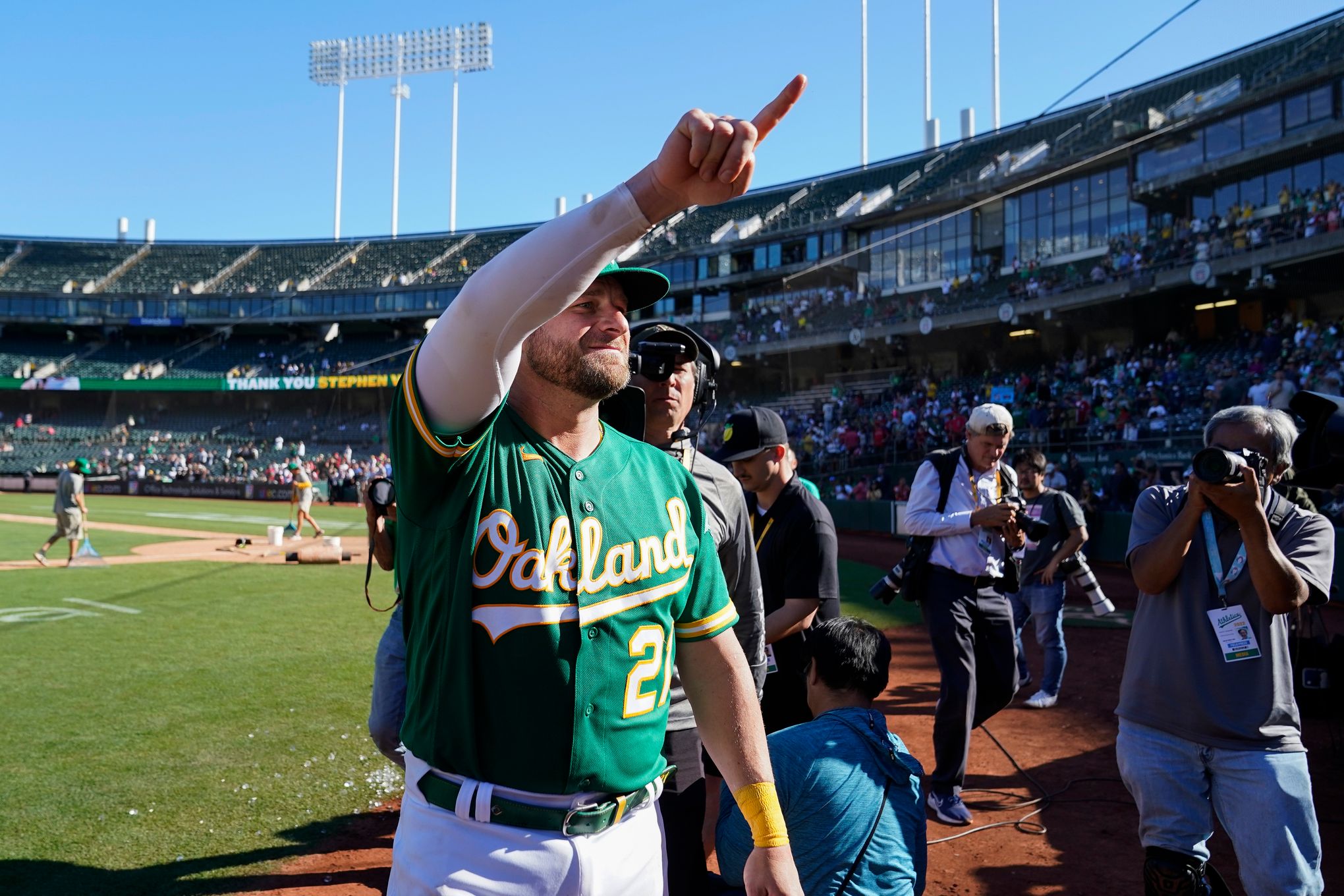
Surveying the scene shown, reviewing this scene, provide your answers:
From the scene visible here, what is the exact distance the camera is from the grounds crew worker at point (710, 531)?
9.57ft

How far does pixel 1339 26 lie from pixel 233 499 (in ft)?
137

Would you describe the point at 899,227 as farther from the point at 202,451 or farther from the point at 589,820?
the point at 589,820

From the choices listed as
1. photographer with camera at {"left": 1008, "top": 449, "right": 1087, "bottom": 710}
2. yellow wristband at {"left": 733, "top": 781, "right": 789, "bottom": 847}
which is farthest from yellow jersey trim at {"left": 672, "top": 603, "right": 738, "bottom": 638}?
photographer with camera at {"left": 1008, "top": 449, "right": 1087, "bottom": 710}

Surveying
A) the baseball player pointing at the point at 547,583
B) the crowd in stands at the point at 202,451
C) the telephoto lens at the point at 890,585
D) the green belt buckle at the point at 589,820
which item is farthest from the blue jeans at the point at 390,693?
the crowd in stands at the point at 202,451

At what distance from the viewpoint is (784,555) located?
14.5ft

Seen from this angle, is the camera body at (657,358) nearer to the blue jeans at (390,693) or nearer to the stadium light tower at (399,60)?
the blue jeans at (390,693)

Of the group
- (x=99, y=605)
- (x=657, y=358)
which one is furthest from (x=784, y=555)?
(x=99, y=605)

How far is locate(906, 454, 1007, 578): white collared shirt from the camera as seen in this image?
17.2ft

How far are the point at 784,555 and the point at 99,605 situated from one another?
10.6 metres

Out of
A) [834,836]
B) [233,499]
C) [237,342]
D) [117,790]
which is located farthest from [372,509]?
[237,342]

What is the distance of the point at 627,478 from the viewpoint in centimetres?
Result: 214

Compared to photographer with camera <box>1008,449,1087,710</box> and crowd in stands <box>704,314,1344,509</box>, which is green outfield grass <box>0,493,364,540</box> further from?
photographer with camera <box>1008,449,1087,710</box>

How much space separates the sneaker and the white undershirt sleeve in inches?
173

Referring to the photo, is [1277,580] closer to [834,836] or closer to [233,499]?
[834,836]
